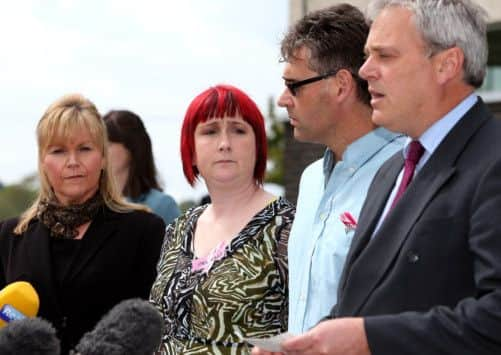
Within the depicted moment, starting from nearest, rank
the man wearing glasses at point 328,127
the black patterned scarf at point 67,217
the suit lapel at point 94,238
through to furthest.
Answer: the man wearing glasses at point 328,127, the suit lapel at point 94,238, the black patterned scarf at point 67,217

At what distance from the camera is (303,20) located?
4211 millimetres

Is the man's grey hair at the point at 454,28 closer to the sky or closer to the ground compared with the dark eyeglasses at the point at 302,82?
closer to the sky

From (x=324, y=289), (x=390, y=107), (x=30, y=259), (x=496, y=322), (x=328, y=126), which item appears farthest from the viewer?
(x=30, y=259)

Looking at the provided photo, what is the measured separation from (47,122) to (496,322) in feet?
9.76

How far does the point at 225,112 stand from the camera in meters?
4.51

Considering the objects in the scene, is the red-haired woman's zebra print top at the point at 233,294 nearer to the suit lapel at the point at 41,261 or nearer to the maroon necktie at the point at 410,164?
the suit lapel at the point at 41,261

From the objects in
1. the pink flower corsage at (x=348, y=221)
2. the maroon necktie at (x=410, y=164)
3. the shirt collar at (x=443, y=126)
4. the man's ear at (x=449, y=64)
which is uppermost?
the man's ear at (x=449, y=64)

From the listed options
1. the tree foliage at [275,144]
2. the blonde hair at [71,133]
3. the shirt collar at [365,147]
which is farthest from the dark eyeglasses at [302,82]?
the tree foliage at [275,144]

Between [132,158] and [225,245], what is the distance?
2550 mm

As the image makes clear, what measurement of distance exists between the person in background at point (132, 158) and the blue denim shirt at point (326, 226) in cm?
258

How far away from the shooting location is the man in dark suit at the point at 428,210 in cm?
280

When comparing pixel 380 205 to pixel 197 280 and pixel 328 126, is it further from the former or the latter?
pixel 197 280

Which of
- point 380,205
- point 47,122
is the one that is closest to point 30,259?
point 47,122

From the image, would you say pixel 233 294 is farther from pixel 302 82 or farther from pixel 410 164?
pixel 410 164
